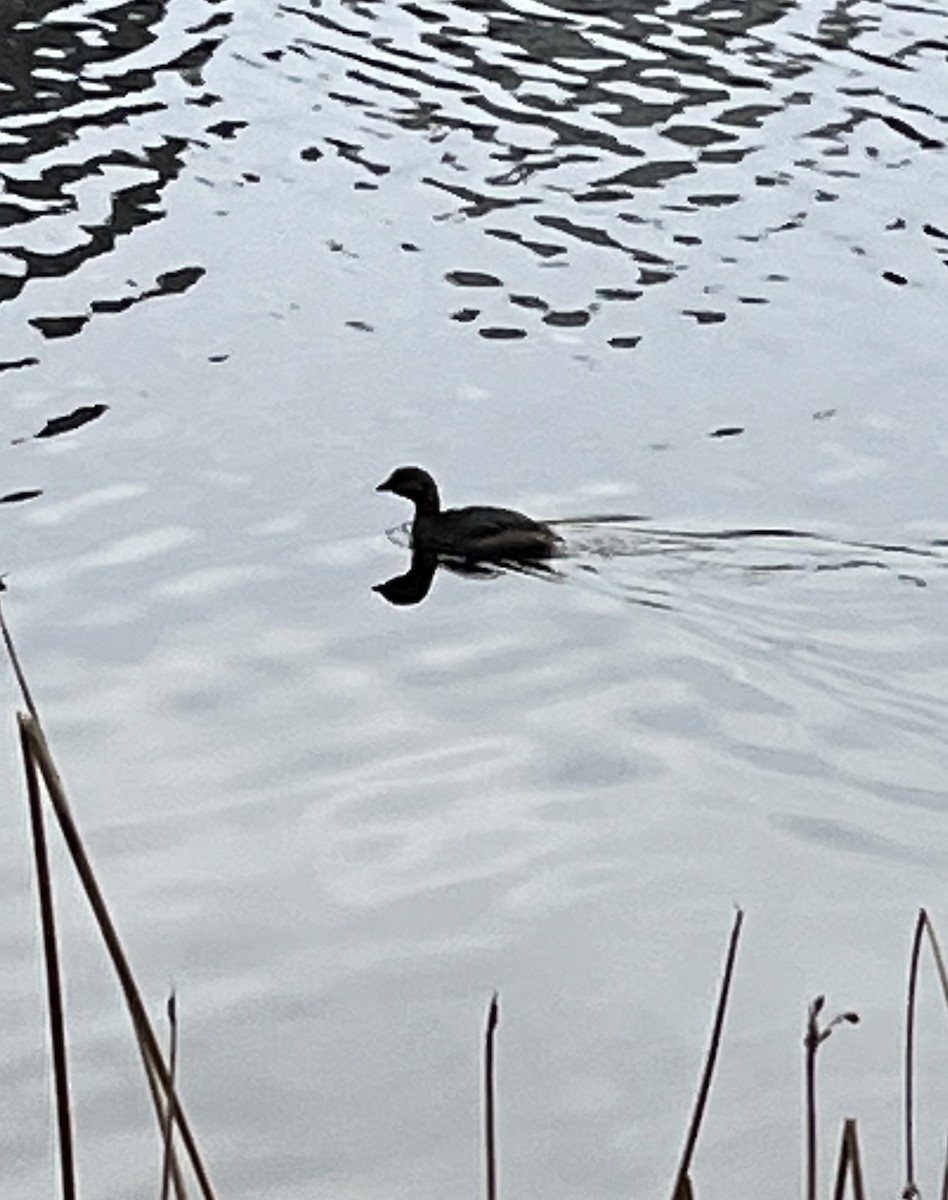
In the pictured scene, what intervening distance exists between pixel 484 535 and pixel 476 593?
0.22 meters

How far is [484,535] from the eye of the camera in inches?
356

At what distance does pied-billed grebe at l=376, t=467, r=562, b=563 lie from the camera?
8.95 metres

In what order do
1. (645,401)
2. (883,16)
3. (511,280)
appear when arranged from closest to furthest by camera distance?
(645,401)
(511,280)
(883,16)

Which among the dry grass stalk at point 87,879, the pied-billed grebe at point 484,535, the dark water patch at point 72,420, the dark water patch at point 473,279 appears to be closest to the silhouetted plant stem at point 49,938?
the dry grass stalk at point 87,879

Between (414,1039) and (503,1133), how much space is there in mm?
400

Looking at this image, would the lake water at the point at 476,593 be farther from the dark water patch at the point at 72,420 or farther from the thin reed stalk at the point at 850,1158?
the thin reed stalk at the point at 850,1158

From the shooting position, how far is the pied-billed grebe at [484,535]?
895 centimetres

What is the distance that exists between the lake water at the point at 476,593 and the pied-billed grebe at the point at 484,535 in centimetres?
11

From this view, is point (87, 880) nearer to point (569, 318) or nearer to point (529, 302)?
point (569, 318)

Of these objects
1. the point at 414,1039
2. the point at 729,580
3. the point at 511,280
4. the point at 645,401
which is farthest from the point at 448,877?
the point at 511,280

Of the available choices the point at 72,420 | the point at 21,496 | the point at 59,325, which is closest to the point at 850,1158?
the point at 21,496

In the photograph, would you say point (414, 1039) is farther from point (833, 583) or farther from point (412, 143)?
point (412, 143)

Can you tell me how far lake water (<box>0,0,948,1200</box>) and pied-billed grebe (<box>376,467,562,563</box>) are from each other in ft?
0.36

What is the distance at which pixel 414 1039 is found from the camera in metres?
6.28
